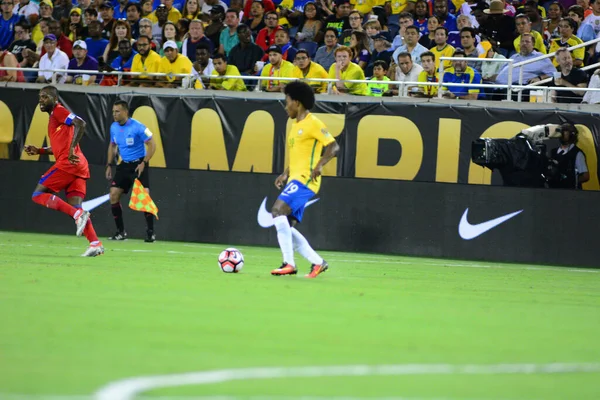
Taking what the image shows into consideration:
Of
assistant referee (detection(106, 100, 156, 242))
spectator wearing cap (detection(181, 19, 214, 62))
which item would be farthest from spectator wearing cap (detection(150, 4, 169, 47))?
assistant referee (detection(106, 100, 156, 242))

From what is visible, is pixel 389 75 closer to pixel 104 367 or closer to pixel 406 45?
pixel 406 45

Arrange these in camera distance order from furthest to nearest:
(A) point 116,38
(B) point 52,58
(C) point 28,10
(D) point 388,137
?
(C) point 28,10, (A) point 116,38, (B) point 52,58, (D) point 388,137

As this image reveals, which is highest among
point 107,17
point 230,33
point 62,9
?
point 62,9

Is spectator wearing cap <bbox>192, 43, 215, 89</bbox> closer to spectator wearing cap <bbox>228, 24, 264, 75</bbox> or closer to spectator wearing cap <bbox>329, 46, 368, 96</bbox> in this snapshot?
spectator wearing cap <bbox>228, 24, 264, 75</bbox>

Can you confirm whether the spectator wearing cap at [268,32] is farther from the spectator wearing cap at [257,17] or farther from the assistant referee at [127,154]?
the assistant referee at [127,154]

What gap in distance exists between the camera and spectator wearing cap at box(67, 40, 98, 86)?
21.8 metres

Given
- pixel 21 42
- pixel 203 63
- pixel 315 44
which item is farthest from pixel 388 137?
pixel 21 42

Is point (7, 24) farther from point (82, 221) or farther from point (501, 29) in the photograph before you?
point (82, 221)

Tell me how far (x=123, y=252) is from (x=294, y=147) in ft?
15.5

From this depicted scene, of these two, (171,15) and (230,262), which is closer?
(230,262)

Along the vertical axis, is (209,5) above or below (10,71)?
above

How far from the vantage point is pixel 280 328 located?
752 cm

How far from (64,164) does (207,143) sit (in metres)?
6.45

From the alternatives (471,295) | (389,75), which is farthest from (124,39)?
(471,295)
